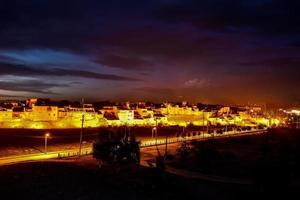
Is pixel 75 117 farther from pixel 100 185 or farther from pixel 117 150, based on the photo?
pixel 100 185

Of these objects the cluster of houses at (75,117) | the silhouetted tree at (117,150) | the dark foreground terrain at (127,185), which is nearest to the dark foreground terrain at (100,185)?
the dark foreground terrain at (127,185)

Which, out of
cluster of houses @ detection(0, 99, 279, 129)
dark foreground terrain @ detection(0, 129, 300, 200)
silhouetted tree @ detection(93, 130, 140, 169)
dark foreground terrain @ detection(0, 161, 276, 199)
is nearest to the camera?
dark foreground terrain @ detection(0, 161, 276, 199)

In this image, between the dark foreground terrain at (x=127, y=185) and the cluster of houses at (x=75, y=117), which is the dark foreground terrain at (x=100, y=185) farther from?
the cluster of houses at (x=75, y=117)

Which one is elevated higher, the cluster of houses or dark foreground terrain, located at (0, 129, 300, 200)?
the cluster of houses

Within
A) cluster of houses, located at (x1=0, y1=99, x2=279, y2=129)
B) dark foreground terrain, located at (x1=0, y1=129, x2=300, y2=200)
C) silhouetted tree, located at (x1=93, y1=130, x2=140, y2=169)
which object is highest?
cluster of houses, located at (x1=0, y1=99, x2=279, y2=129)

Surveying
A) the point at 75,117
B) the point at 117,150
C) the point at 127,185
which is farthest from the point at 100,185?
the point at 75,117

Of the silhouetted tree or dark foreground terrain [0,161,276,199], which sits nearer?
dark foreground terrain [0,161,276,199]

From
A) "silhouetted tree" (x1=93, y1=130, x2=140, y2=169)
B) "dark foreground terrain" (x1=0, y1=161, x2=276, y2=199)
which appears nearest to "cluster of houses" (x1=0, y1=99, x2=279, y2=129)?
"silhouetted tree" (x1=93, y1=130, x2=140, y2=169)

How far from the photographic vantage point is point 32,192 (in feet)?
64.9

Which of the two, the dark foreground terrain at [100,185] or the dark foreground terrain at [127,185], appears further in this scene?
the dark foreground terrain at [127,185]

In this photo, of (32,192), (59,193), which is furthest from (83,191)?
(32,192)

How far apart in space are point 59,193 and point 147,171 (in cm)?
864

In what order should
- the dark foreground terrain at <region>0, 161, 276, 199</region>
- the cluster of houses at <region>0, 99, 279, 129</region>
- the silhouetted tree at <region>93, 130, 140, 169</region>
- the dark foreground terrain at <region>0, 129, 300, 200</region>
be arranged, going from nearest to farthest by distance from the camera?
1. the dark foreground terrain at <region>0, 161, 276, 199</region>
2. the dark foreground terrain at <region>0, 129, 300, 200</region>
3. the silhouetted tree at <region>93, 130, 140, 169</region>
4. the cluster of houses at <region>0, 99, 279, 129</region>

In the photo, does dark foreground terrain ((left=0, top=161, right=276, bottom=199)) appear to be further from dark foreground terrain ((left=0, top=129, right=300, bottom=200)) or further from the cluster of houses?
the cluster of houses
